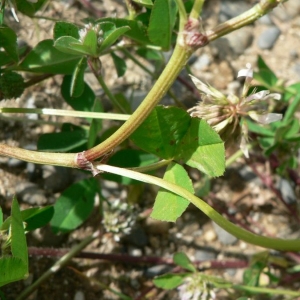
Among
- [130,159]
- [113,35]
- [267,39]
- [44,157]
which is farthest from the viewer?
[267,39]

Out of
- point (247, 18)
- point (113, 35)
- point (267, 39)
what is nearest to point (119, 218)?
point (113, 35)

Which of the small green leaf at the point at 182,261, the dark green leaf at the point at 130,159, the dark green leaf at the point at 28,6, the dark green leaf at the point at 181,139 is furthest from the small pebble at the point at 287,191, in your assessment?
the dark green leaf at the point at 28,6

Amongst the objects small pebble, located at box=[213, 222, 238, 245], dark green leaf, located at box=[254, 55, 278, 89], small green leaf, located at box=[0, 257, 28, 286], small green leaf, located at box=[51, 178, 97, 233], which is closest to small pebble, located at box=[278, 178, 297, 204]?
small pebble, located at box=[213, 222, 238, 245]

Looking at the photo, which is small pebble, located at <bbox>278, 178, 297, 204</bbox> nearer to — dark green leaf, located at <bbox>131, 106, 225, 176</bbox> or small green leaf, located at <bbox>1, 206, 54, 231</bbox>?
dark green leaf, located at <bbox>131, 106, 225, 176</bbox>

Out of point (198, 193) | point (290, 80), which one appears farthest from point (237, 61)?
point (198, 193)

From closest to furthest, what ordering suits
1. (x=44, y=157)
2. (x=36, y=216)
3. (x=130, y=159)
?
(x=44, y=157)
(x=36, y=216)
(x=130, y=159)

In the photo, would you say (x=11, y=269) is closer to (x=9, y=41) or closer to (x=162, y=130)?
(x=162, y=130)

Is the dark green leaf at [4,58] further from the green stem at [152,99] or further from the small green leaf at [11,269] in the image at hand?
the small green leaf at [11,269]
